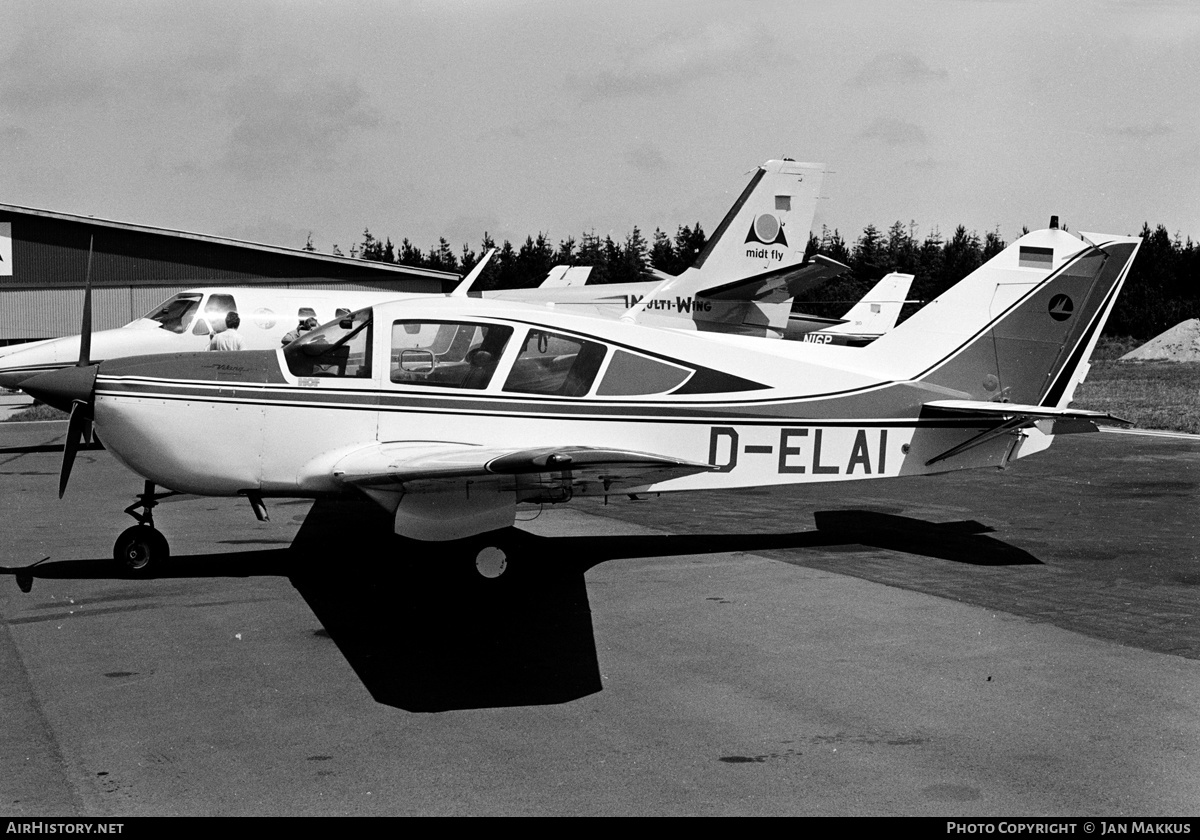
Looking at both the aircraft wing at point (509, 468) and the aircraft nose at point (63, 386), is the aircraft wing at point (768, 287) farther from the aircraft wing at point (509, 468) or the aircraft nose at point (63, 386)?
the aircraft nose at point (63, 386)

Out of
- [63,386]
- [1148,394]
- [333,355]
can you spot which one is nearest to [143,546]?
[63,386]

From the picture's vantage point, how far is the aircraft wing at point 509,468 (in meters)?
6.63

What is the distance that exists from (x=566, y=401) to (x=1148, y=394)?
23685mm

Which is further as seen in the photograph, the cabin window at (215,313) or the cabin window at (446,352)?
the cabin window at (215,313)

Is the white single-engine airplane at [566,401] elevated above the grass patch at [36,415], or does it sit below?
above

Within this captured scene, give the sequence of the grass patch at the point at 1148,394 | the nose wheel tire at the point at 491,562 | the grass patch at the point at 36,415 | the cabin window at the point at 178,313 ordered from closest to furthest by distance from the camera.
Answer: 1. the nose wheel tire at the point at 491,562
2. the cabin window at the point at 178,313
3. the grass patch at the point at 1148,394
4. the grass patch at the point at 36,415

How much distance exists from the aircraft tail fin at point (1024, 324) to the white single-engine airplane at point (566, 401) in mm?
17

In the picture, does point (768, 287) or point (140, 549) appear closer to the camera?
point (140, 549)

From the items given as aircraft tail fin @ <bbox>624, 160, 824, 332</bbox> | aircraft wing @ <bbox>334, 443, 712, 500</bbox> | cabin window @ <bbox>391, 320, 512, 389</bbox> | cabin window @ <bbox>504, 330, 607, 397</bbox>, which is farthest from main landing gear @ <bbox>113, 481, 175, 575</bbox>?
aircraft tail fin @ <bbox>624, 160, 824, 332</bbox>

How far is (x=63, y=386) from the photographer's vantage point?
318 inches

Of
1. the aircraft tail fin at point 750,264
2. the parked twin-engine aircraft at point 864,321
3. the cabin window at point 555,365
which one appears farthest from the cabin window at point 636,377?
the parked twin-engine aircraft at point 864,321

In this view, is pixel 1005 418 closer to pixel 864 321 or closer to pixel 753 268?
pixel 753 268

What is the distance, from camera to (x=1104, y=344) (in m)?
57.0

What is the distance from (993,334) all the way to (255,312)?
1220 centimetres
